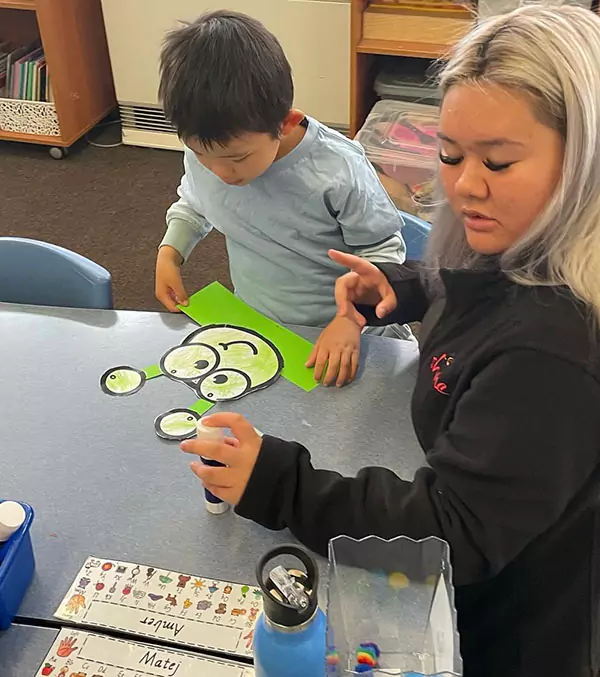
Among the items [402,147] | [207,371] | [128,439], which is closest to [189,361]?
[207,371]

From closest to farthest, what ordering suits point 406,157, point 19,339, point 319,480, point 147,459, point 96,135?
point 319,480 < point 147,459 < point 19,339 < point 406,157 < point 96,135

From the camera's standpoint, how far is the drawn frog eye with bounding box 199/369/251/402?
0.99 metres

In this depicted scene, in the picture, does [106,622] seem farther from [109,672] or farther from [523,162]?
[523,162]

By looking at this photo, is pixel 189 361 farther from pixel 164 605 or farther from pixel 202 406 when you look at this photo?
pixel 164 605

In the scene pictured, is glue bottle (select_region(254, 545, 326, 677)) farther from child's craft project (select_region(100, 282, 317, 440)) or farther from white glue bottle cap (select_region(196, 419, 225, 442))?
child's craft project (select_region(100, 282, 317, 440))

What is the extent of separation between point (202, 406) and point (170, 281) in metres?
0.34

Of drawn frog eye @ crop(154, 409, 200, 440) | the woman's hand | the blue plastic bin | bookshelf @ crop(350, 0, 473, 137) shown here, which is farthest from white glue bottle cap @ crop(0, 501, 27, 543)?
bookshelf @ crop(350, 0, 473, 137)

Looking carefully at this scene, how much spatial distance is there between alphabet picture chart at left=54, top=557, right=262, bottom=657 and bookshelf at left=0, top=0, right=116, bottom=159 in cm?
241

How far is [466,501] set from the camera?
0.68m

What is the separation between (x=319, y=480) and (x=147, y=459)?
0.23 m

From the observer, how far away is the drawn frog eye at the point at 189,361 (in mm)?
1028

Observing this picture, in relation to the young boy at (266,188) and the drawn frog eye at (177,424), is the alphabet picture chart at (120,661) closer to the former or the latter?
the drawn frog eye at (177,424)

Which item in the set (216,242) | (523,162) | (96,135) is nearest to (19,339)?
(523,162)

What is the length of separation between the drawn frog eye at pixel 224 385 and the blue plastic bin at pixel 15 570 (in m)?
0.29
